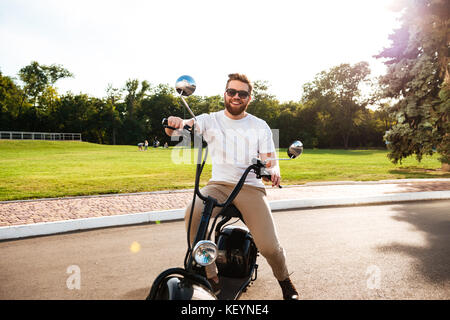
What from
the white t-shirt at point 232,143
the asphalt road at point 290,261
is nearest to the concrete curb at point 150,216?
the asphalt road at point 290,261

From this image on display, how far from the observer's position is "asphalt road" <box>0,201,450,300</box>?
338 centimetres

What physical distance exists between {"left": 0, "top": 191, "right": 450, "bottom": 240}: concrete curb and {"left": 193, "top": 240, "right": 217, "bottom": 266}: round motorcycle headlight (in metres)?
4.47

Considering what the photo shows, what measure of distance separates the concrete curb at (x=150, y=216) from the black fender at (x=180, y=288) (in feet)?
14.4

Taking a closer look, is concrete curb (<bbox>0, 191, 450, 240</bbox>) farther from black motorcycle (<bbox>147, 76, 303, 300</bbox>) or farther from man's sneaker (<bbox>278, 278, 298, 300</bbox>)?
man's sneaker (<bbox>278, 278, 298, 300</bbox>)

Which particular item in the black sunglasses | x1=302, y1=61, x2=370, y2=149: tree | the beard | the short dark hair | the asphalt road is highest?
x1=302, y1=61, x2=370, y2=149: tree

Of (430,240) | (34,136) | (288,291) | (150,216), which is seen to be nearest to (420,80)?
(430,240)

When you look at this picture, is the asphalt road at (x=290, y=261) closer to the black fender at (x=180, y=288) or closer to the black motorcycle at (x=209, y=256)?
the black motorcycle at (x=209, y=256)

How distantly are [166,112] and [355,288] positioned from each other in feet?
256

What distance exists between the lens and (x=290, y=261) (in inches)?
167

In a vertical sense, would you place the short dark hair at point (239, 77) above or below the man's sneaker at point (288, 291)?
above

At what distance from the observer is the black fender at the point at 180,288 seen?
1894mm

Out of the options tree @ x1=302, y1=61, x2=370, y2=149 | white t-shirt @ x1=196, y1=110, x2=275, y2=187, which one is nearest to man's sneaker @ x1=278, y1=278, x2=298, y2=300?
white t-shirt @ x1=196, y1=110, x2=275, y2=187

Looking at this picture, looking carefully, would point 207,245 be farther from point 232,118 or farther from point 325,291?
point 325,291

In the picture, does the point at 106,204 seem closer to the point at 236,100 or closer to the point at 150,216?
the point at 150,216
